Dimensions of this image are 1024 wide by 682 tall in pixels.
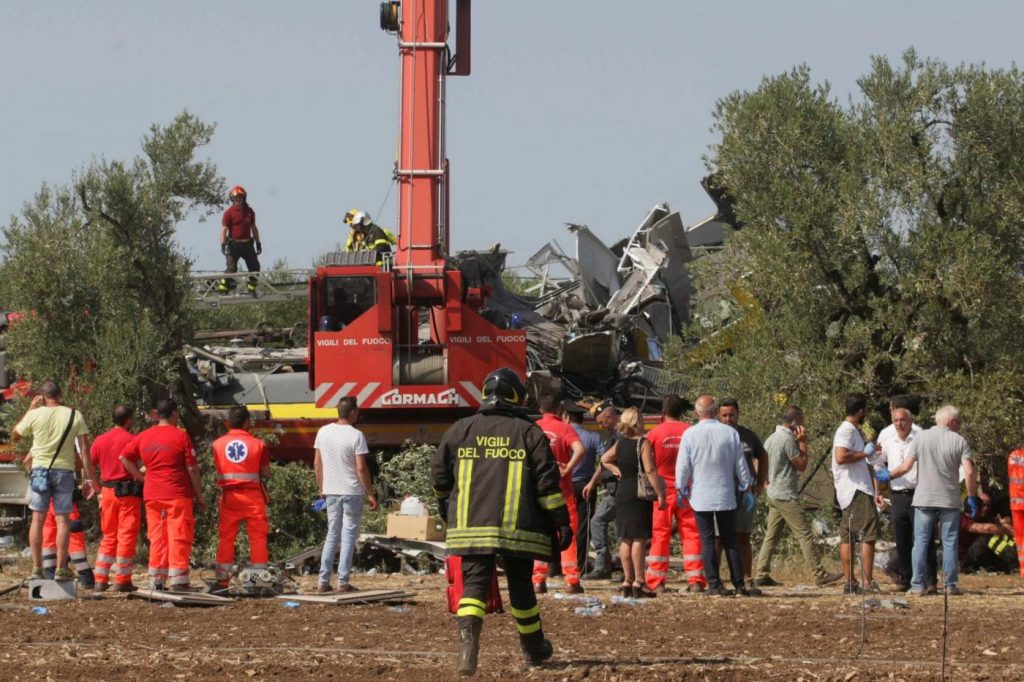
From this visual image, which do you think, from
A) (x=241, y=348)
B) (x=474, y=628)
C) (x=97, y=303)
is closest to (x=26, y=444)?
(x=97, y=303)

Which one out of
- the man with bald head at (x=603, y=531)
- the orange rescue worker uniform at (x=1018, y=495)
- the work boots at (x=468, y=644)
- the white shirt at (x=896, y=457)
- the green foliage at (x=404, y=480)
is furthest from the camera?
the green foliage at (x=404, y=480)

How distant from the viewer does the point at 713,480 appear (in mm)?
12445

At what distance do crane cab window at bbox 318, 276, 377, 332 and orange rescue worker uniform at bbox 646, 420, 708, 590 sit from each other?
22.4ft

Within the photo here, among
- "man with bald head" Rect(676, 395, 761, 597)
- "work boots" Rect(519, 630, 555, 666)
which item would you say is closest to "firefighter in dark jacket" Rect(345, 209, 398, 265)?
"man with bald head" Rect(676, 395, 761, 597)

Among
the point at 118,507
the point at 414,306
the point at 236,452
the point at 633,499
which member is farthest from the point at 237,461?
the point at 414,306

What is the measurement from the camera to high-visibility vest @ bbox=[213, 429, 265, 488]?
12375 millimetres

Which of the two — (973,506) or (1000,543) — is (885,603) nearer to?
(973,506)

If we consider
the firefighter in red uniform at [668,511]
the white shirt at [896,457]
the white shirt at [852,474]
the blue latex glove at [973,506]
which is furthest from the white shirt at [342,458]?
the blue latex glove at [973,506]

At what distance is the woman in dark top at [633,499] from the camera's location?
1252 centimetres

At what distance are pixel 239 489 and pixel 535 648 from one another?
4.78 meters

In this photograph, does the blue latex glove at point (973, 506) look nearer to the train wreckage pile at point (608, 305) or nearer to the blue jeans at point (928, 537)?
the blue jeans at point (928, 537)

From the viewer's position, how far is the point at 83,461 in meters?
12.8

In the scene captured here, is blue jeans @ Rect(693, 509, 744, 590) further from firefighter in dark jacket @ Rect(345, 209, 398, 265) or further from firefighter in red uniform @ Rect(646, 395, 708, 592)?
firefighter in dark jacket @ Rect(345, 209, 398, 265)

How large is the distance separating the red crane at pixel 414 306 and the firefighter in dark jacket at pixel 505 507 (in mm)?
10330
